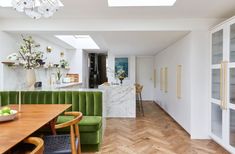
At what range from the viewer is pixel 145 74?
9.31 metres

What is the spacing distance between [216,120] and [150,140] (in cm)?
123

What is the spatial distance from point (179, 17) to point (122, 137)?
8.14 feet

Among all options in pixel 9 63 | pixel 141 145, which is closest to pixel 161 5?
pixel 141 145

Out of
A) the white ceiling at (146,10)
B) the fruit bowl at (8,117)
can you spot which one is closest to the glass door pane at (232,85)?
the white ceiling at (146,10)

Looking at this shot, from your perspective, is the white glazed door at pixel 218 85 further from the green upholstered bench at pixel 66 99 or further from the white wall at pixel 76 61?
the white wall at pixel 76 61

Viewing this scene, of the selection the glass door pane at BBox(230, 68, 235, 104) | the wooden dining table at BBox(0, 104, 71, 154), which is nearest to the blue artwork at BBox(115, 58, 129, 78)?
the glass door pane at BBox(230, 68, 235, 104)

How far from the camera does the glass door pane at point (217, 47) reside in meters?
3.52

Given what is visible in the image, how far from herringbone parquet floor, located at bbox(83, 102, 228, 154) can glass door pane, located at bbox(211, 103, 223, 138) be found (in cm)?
23

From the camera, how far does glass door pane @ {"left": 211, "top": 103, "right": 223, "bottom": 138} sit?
3543 millimetres

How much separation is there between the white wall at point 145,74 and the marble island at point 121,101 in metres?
3.53

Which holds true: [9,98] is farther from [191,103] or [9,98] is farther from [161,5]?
[191,103]

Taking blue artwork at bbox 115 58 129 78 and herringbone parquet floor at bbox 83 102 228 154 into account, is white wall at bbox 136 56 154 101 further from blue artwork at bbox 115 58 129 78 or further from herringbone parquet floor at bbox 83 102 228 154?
herringbone parquet floor at bbox 83 102 228 154

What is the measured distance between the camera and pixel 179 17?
375 centimetres

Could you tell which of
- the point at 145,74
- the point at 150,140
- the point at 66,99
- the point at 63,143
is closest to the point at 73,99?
the point at 66,99
